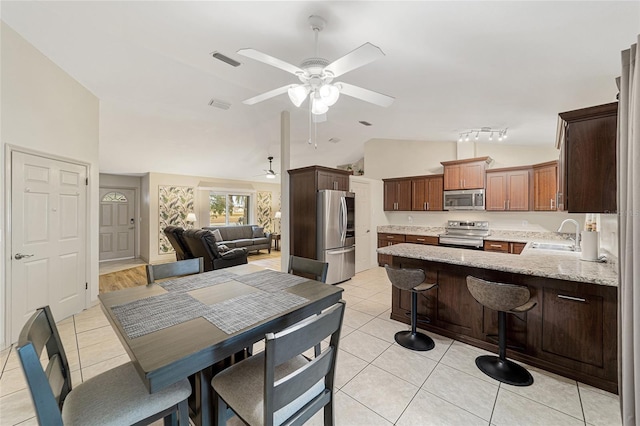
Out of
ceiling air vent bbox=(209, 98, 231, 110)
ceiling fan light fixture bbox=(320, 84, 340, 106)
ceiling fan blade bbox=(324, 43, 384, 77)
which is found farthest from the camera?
ceiling air vent bbox=(209, 98, 231, 110)

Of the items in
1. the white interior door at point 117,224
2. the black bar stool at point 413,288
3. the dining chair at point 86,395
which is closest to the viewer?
the dining chair at point 86,395

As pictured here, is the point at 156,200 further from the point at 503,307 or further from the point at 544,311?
the point at 544,311

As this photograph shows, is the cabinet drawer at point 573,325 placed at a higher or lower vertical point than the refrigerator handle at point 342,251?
lower

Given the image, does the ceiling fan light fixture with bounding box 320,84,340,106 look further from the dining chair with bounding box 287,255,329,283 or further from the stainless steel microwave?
the stainless steel microwave

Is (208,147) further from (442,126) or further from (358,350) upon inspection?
Answer: (358,350)

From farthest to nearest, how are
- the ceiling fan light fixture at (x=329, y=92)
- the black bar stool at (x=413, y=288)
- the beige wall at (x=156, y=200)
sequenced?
the beige wall at (x=156, y=200) < the black bar stool at (x=413, y=288) < the ceiling fan light fixture at (x=329, y=92)

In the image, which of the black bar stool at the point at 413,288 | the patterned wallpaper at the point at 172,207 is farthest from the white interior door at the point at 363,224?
the patterned wallpaper at the point at 172,207

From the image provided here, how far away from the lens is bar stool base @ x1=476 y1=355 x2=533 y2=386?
2008mm

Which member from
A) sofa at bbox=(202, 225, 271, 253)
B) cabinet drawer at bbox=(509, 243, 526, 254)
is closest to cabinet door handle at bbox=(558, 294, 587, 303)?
cabinet drawer at bbox=(509, 243, 526, 254)

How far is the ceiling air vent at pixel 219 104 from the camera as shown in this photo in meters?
4.16

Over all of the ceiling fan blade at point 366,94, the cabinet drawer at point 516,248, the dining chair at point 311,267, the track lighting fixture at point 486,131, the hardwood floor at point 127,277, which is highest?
the track lighting fixture at point 486,131

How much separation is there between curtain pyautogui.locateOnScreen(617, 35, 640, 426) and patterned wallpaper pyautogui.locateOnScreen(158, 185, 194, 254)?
8.23 meters

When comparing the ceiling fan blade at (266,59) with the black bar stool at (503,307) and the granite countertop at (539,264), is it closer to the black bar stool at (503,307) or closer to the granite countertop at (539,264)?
the granite countertop at (539,264)

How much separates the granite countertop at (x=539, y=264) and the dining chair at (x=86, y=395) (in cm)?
235
